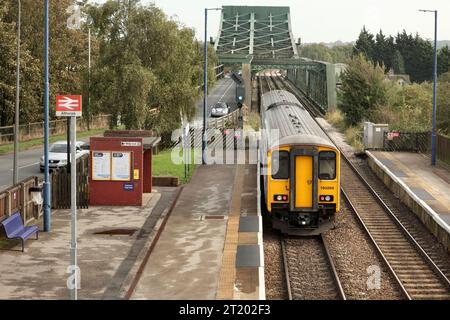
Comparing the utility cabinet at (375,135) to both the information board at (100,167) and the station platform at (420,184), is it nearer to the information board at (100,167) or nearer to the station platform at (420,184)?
the station platform at (420,184)

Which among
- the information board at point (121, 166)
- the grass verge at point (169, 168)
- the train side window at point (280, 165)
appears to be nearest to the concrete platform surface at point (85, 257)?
the information board at point (121, 166)

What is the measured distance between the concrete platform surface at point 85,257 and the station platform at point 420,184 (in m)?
7.95

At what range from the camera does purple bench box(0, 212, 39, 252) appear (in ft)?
55.7

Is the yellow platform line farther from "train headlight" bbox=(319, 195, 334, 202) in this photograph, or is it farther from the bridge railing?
the bridge railing

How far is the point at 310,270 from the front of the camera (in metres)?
17.6

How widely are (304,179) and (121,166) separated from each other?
19.6 ft

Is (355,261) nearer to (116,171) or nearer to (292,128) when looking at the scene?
(292,128)

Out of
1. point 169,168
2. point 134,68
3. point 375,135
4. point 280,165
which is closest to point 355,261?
point 280,165

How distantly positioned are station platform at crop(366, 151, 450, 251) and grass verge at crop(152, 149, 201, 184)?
26.1 feet

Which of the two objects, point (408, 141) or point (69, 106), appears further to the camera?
point (408, 141)

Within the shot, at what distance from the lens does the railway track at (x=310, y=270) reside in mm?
15617

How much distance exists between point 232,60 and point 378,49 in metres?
56.6

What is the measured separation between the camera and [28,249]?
57.3 ft
